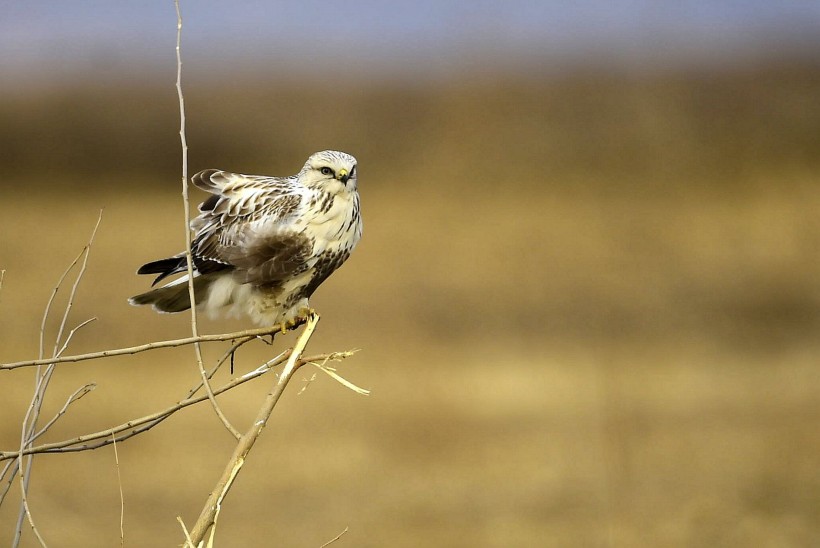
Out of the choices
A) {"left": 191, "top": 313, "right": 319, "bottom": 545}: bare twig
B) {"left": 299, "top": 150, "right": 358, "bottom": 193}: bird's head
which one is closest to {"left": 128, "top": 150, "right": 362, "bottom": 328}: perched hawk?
{"left": 299, "top": 150, "right": 358, "bottom": 193}: bird's head

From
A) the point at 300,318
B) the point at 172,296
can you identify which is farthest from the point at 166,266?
the point at 300,318

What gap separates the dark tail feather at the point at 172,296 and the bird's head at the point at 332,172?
494 mm

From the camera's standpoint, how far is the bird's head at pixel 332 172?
3.15 metres

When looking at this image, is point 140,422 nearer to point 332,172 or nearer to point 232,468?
point 232,468

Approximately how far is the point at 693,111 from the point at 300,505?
598 cm

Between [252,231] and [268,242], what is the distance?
0.07 m

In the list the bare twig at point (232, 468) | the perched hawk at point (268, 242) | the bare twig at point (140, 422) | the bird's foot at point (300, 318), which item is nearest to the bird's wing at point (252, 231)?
the perched hawk at point (268, 242)

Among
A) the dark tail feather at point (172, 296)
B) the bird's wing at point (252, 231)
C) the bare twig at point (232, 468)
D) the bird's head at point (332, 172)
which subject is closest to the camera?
the bare twig at point (232, 468)

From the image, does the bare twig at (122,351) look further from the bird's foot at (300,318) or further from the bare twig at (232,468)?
the bird's foot at (300,318)

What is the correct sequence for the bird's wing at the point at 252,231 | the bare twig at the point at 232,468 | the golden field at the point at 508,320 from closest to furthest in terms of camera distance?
the bare twig at the point at 232,468 → the bird's wing at the point at 252,231 → the golden field at the point at 508,320

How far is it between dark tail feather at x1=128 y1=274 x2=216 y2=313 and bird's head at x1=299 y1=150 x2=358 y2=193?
1.62ft

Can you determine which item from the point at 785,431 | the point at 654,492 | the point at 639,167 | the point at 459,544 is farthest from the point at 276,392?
the point at 639,167

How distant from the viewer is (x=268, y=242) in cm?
326

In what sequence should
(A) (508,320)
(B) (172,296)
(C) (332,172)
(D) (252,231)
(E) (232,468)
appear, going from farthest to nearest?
(A) (508,320) < (B) (172,296) < (D) (252,231) < (C) (332,172) < (E) (232,468)
